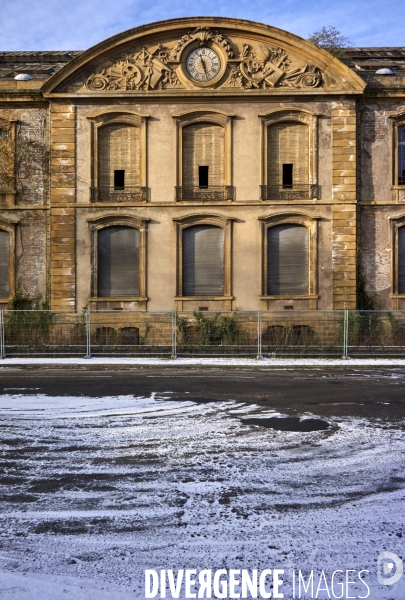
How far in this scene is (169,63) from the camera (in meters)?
23.1

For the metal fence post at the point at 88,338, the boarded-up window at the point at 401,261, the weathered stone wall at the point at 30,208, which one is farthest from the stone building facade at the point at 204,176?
the metal fence post at the point at 88,338

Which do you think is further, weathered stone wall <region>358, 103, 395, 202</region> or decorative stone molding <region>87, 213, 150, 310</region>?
weathered stone wall <region>358, 103, 395, 202</region>

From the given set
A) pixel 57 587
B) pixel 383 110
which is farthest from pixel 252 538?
pixel 383 110

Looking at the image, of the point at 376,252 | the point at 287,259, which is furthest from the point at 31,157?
the point at 376,252

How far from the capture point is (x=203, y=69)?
75.8ft

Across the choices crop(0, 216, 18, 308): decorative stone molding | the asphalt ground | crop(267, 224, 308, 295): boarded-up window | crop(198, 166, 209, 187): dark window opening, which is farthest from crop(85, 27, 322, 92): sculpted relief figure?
the asphalt ground

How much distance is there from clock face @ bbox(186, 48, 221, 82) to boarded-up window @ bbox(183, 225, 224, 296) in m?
6.04

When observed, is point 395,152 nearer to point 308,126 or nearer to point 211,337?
point 308,126

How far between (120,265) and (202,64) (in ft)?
28.5

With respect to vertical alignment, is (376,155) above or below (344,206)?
above

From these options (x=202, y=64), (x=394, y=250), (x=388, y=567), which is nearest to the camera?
(x=388, y=567)

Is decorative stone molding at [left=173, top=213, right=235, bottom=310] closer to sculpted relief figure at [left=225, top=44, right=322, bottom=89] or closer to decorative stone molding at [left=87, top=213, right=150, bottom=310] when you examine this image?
decorative stone molding at [left=87, top=213, right=150, bottom=310]

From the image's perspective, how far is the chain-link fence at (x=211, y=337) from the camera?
19.5 metres

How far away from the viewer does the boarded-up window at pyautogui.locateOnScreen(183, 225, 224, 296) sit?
915 inches
